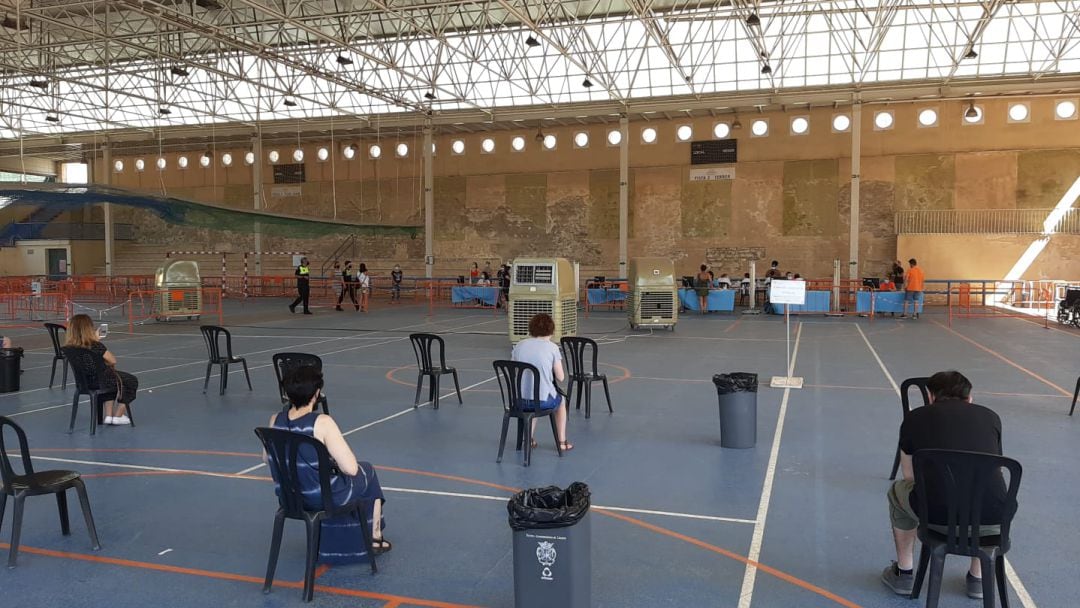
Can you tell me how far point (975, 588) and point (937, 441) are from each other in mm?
972

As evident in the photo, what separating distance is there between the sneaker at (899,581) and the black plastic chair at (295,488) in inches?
125

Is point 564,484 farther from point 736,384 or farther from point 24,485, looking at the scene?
point 24,485

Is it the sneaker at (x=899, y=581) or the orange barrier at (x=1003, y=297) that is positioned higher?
the orange barrier at (x=1003, y=297)

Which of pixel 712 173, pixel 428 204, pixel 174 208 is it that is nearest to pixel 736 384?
pixel 174 208

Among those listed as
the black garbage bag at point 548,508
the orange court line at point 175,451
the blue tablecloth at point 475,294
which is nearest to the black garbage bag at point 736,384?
the black garbage bag at point 548,508

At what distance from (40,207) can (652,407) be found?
11.5 m

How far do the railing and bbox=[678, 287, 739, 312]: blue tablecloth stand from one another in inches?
327

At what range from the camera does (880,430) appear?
8.31 m

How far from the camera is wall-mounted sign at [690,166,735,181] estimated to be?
31125mm

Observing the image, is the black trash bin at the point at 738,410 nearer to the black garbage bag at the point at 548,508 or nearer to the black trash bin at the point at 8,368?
the black garbage bag at the point at 548,508

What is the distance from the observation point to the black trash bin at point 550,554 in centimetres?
368

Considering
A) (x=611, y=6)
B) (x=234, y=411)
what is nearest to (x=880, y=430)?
(x=234, y=411)

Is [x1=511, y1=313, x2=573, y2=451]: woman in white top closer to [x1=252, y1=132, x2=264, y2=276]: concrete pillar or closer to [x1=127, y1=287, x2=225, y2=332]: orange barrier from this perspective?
[x1=127, y1=287, x2=225, y2=332]: orange barrier

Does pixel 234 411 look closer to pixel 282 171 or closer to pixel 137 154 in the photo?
pixel 282 171
